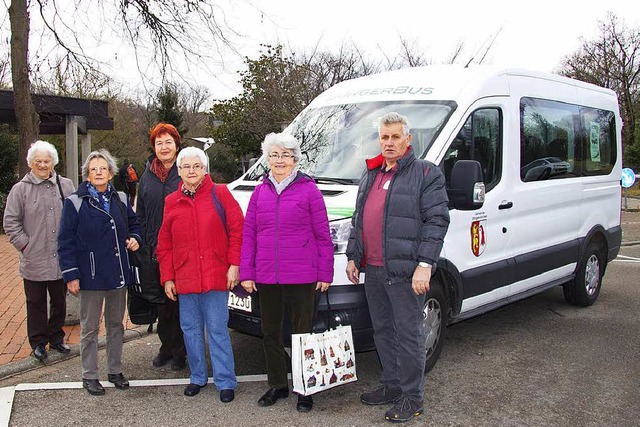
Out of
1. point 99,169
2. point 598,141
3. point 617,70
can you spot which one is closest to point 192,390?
point 99,169

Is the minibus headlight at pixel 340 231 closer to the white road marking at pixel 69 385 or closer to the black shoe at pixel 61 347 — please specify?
the white road marking at pixel 69 385

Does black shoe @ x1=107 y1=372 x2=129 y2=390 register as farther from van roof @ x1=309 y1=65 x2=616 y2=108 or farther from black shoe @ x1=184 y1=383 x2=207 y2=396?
van roof @ x1=309 y1=65 x2=616 y2=108

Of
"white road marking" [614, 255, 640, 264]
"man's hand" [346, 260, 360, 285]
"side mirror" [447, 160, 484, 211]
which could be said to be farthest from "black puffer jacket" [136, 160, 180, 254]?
"white road marking" [614, 255, 640, 264]

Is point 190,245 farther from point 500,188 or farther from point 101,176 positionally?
point 500,188

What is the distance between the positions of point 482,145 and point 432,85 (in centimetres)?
65

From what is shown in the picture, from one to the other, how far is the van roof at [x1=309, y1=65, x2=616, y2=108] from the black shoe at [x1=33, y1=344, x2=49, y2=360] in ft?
10.5

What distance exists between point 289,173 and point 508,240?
7.86 ft

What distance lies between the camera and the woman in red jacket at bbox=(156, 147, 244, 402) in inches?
163

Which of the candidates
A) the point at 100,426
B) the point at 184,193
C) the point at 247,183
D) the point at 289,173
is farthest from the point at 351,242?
the point at 100,426

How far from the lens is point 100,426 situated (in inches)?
153

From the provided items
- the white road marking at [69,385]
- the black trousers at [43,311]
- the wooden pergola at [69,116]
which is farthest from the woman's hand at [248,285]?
the wooden pergola at [69,116]

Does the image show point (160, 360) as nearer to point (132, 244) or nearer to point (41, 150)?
point (132, 244)

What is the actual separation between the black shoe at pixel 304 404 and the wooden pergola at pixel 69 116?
8.82 meters

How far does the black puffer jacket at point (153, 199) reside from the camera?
4.64 m
